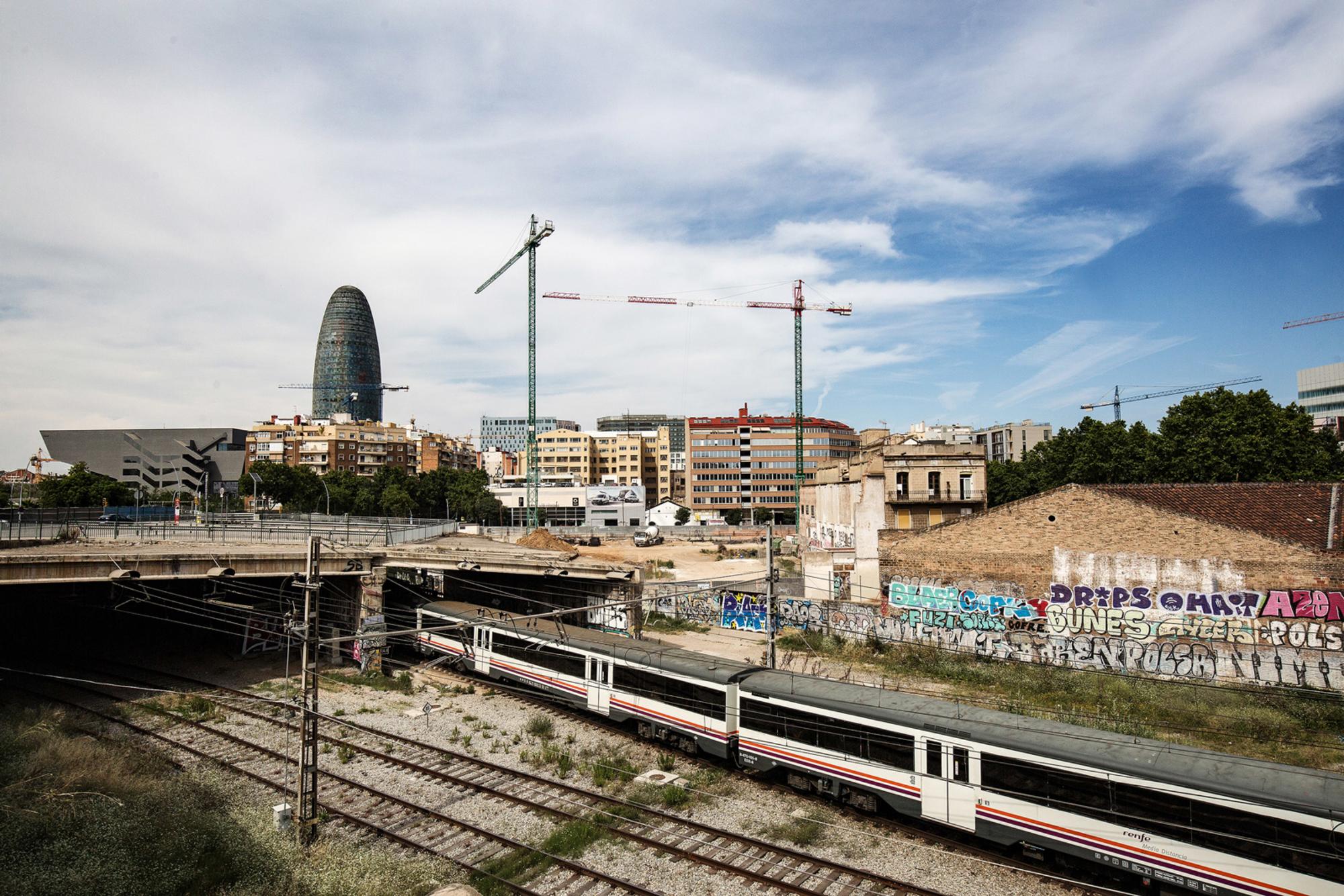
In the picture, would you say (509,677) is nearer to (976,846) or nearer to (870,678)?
(870,678)

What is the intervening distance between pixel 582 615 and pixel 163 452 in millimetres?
90949

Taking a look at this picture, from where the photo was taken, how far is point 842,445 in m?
135

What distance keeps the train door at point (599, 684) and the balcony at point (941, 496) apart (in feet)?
78.4

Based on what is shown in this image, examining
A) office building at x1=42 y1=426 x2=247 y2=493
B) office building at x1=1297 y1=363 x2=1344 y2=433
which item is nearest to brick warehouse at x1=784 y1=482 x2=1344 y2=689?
office building at x1=42 y1=426 x2=247 y2=493

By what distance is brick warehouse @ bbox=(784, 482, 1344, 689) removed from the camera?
2486 centimetres

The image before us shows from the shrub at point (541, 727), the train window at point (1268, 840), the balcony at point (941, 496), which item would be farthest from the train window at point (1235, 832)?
the balcony at point (941, 496)

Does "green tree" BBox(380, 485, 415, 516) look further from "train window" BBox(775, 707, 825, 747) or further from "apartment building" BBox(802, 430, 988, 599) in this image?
"train window" BBox(775, 707, 825, 747)

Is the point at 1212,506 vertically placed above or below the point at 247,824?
above

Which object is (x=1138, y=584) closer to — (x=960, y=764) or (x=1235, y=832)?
(x=960, y=764)

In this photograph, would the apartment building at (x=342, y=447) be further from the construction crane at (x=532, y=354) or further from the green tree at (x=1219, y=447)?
the green tree at (x=1219, y=447)

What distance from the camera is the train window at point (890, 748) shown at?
585 inches

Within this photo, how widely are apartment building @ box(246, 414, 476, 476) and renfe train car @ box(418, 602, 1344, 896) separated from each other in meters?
121

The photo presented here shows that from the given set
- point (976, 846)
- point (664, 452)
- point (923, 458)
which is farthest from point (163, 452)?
point (976, 846)

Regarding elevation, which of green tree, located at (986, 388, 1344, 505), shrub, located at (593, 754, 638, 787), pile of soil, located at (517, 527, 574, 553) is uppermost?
green tree, located at (986, 388, 1344, 505)
